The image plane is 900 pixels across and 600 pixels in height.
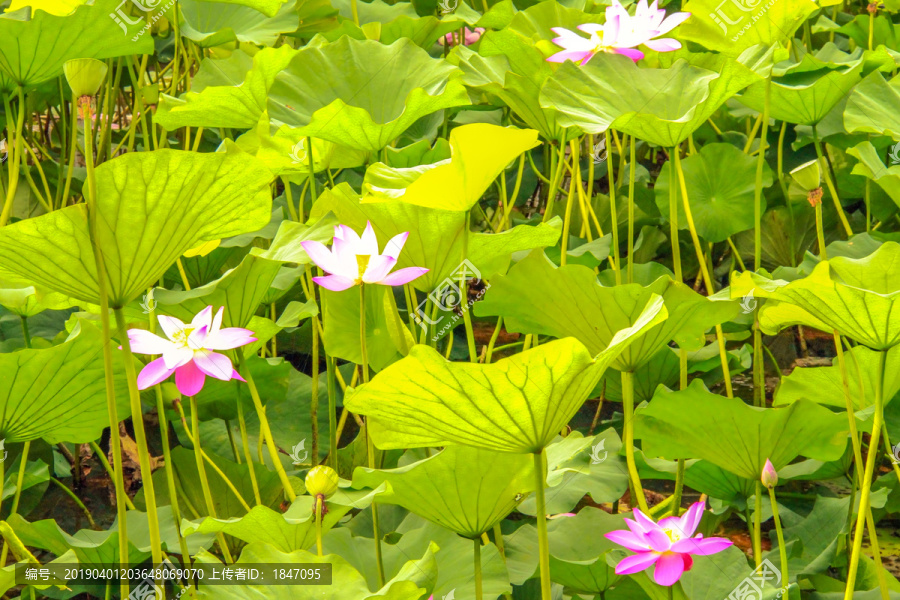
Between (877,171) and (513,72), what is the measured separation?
1.65 ft

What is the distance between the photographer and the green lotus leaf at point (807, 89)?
109cm

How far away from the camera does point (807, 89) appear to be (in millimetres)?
1102

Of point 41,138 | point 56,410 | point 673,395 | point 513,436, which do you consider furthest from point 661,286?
point 41,138

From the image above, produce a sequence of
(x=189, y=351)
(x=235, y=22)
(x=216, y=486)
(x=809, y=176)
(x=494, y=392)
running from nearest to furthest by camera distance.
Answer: (x=494, y=392) → (x=189, y=351) → (x=809, y=176) → (x=216, y=486) → (x=235, y=22)

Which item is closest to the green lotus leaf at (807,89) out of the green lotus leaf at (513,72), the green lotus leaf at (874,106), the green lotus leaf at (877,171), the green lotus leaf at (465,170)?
the green lotus leaf at (874,106)

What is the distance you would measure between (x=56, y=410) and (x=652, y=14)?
82 centimetres

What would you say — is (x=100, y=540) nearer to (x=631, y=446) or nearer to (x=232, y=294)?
(x=232, y=294)

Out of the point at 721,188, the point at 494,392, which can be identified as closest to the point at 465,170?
the point at 494,392

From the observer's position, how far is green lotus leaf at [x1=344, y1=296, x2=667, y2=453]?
556 millimetres

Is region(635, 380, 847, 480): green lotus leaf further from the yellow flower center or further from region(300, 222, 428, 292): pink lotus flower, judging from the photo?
the yellow flower center

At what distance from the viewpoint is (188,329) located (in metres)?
0.70

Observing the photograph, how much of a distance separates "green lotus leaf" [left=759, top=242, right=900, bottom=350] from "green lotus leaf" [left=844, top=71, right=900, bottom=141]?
337 mm

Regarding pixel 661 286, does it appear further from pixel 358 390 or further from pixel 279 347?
pixel 279 347

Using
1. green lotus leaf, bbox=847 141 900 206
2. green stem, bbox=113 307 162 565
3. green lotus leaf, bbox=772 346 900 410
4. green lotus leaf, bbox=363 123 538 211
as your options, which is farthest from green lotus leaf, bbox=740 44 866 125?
green stem, bbox=113 307 162 565
